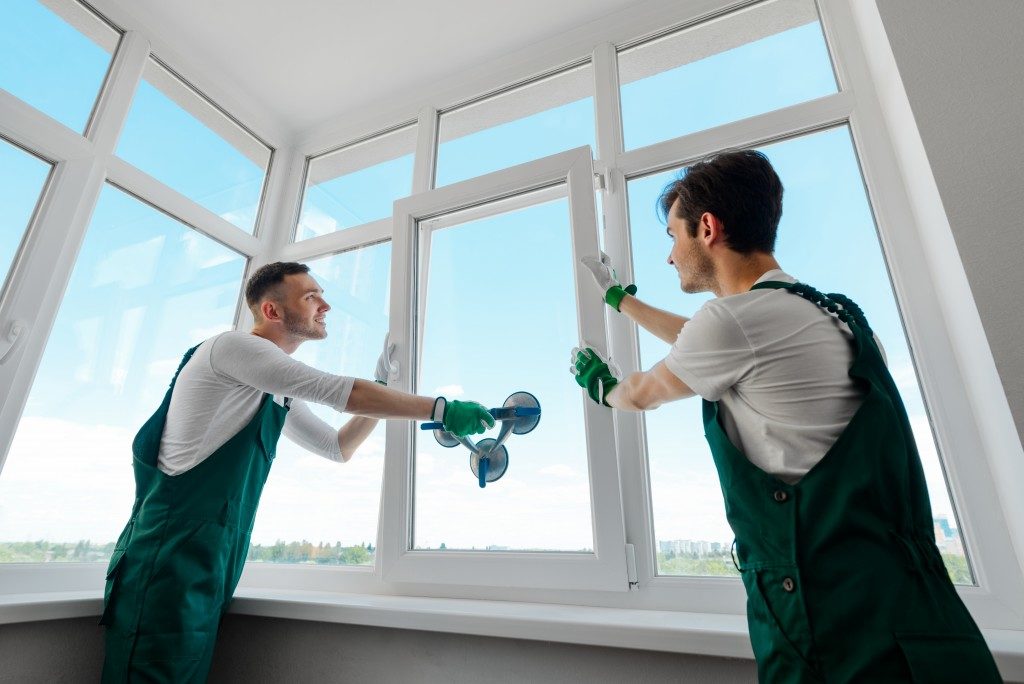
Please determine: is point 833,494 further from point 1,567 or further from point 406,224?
point 1,567

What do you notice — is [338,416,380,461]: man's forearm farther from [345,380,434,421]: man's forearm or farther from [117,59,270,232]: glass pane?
[117,59,270,232]: glass pane

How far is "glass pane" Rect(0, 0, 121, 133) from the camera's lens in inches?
73.0

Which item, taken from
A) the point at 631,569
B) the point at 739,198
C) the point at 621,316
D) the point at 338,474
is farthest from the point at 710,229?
the point at 338,474

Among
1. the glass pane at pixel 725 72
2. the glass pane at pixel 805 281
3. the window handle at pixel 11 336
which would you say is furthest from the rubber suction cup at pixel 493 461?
the window handle at pixel 11 336

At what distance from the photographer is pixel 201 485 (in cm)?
145

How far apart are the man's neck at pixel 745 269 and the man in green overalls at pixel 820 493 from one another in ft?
0.25

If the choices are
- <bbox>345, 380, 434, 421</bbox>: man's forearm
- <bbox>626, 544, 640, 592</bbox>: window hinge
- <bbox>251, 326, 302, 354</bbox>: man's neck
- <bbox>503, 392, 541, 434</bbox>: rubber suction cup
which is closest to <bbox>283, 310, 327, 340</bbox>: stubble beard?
<bbox>251, 326, 302, 354</bbox>: man's neck

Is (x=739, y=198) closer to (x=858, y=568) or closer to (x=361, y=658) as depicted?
(x=858, y=568)

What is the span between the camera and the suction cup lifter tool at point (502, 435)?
1.69 meters

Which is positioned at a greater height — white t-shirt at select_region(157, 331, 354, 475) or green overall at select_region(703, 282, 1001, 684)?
white t-shirt at select_region(157, 331, 354, 475)

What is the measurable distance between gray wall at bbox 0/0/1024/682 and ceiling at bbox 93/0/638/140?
3.88 feet

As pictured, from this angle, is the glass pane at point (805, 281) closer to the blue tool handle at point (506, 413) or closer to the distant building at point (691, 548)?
the distant building at point (691, 548)

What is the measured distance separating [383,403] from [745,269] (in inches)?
39.1

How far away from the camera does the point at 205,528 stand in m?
1.42
